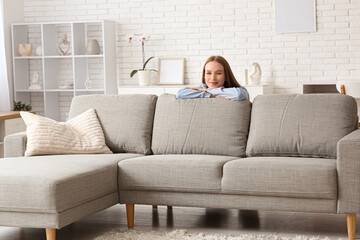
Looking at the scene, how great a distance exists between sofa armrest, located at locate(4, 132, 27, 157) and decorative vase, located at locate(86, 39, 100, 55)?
318 cm

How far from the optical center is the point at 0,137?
648cm

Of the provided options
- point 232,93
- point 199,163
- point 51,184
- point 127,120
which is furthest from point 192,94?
point 51,184

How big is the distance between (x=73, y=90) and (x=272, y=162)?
4.37 metres

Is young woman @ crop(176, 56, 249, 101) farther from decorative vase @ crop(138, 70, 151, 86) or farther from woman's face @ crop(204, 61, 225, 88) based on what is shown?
decorative vase @ crop(138, 70, 151, 86)

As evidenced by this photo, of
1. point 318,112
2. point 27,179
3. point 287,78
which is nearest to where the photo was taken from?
point 27,179

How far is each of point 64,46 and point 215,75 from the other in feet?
11.8

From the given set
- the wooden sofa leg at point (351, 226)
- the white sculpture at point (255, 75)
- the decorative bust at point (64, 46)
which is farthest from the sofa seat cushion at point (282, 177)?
the decorative bust at point (64, 46)

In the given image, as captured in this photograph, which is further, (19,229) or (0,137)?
(0,137)

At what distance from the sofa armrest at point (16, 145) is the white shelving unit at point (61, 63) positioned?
9.94ft

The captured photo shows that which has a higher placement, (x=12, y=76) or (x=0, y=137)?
(x=12, y=76)

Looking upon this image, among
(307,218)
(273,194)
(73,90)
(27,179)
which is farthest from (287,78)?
(27,179)

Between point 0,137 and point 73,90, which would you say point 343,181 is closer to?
point 0,137

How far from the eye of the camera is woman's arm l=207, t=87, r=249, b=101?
436cm

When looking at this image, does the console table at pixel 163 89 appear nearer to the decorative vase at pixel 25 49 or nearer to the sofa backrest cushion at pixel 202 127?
the decorative vase at pixel 25 49
